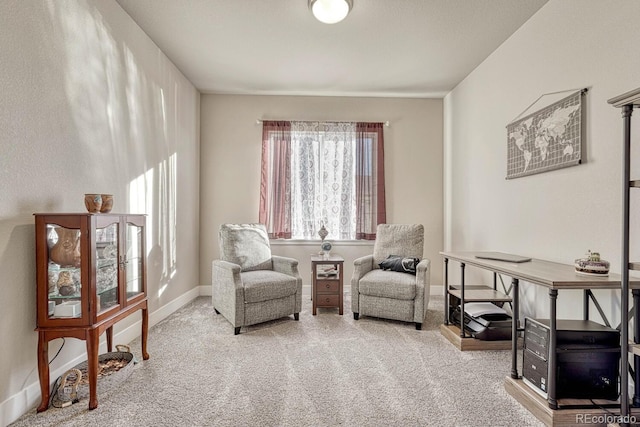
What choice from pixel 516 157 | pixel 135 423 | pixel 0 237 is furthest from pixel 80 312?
pixel 516 157

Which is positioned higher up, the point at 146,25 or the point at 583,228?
the point at 146,25

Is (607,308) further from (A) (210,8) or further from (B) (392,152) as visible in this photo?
(A) (210,8)

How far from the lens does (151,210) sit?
314 centimetres

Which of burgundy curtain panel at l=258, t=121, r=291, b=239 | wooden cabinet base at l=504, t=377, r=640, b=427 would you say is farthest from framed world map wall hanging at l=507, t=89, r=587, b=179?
burgundy curtain panel at l=258, t=121, r=291, b=239

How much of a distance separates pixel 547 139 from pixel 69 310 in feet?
11.1

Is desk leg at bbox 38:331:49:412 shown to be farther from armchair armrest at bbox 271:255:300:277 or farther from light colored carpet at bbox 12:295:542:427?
armchair armrest at bbox 271:255:300:277

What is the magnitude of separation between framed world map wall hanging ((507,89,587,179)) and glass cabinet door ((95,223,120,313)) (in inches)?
121

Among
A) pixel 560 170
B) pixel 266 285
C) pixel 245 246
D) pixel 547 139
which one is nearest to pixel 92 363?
pixel 266 285

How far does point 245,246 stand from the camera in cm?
355

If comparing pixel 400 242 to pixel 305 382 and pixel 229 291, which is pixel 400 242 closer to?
pixel 229 291

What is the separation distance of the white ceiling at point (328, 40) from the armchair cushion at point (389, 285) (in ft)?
7.45

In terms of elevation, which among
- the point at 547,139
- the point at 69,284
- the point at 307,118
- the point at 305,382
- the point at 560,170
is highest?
the point at 307,118

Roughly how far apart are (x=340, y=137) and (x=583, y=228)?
9.65ft

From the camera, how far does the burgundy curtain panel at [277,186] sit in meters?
4.39
